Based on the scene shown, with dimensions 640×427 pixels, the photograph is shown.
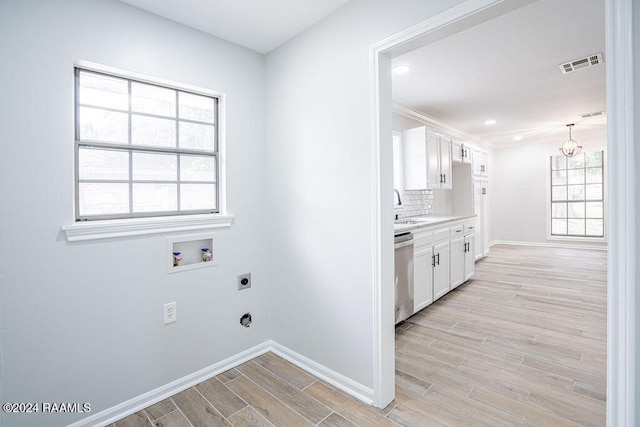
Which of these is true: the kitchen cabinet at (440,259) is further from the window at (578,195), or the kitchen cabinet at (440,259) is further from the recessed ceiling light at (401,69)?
the window at (578,195)

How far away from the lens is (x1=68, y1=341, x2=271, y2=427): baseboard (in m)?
1.85

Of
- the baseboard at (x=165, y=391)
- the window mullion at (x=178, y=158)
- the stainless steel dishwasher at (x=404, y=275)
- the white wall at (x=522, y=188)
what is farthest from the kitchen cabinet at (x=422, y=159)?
the white wall at (x=522, y=188)

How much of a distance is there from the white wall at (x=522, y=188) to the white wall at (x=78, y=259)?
7.48 meters

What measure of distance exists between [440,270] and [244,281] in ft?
7.94

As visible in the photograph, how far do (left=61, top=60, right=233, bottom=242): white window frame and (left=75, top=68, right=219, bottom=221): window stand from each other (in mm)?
43

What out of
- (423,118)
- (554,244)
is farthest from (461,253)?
(554,244)

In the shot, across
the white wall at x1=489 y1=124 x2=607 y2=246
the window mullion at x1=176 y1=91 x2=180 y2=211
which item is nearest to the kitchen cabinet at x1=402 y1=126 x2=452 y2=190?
the window mullion at x1=176 y1=91 x2=180 y2=211

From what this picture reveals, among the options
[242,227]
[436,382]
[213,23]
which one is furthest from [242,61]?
[436,382]

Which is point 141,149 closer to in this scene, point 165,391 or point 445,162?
point 165,391

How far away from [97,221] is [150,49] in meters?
1.17

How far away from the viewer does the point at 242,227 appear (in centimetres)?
256

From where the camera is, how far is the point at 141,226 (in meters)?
2.02

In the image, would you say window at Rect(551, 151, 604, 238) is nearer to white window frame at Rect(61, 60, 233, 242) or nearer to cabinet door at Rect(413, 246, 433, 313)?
cabinet door at Rect(413, 246, 433, 313)

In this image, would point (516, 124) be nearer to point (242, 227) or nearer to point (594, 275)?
point (594, 275)
